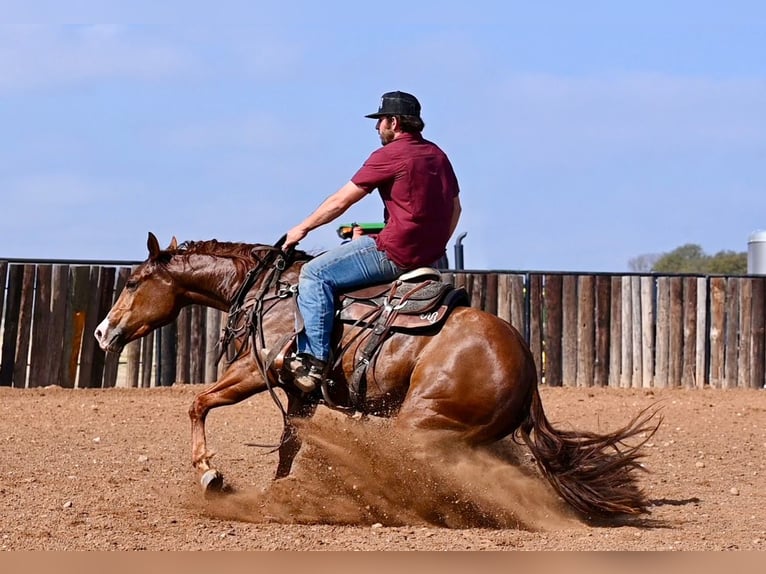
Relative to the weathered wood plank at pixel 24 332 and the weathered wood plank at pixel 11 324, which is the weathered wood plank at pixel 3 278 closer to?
the weathered wood plank at pixel 11 324

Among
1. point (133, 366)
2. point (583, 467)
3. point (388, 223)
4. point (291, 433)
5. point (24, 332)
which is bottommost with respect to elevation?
point (583, 467)

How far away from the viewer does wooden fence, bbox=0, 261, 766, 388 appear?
586 inches

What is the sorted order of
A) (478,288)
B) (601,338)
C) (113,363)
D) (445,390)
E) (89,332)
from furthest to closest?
(601,338) → (478,288) → (113,363) → (89,332) → (445,390)

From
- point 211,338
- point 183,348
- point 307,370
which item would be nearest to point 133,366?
point 183,348

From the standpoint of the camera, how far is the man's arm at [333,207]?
7.26m

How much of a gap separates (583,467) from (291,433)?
1.78 m

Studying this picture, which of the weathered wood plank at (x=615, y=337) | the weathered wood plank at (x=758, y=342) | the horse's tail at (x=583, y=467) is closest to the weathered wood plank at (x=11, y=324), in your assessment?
the weathered wood plank at (x=615, y=337)

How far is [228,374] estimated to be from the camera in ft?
24.9

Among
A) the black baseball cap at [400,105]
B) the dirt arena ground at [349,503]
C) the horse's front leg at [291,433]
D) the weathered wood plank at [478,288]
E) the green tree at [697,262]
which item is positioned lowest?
the dirt arena ground at [349,503]

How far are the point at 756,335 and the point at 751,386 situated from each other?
0.69 m

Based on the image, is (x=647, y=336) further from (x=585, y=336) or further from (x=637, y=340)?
(x=585, y=336)

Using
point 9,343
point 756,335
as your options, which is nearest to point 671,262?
point 756,335

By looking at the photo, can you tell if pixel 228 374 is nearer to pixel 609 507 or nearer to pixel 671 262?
pixel 609 507

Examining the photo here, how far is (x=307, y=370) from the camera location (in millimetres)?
7281
